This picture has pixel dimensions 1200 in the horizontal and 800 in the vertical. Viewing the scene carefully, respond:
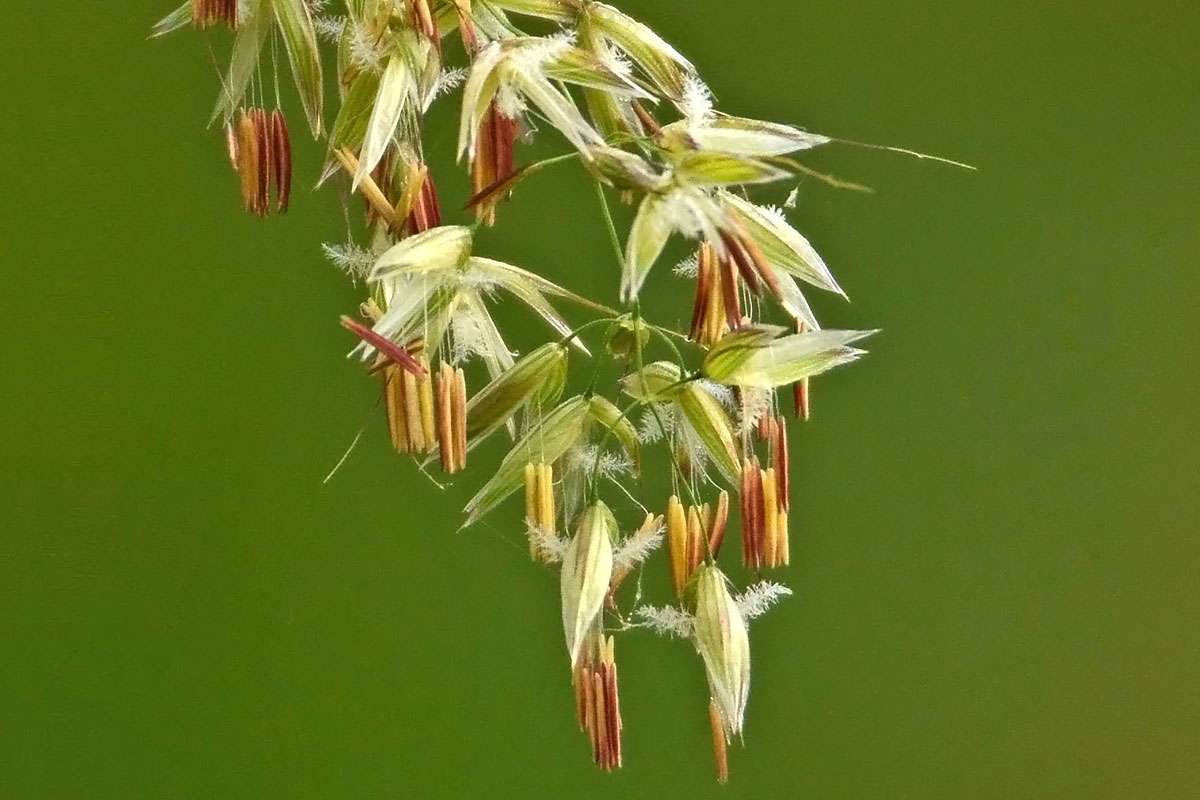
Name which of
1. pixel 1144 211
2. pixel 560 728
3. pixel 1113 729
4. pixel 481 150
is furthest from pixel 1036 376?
pixel 481 150

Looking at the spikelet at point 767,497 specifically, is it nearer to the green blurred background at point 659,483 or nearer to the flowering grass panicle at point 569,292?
the flowering grass panicle at point 569,292

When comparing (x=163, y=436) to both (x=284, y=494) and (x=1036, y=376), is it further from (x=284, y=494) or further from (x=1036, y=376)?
(x=1036, y=376)

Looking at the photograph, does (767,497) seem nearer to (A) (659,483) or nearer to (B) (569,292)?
(B) (569,292)

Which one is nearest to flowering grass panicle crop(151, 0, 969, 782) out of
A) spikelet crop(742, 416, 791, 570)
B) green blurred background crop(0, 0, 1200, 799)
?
spikelet crop(742, 416, 791, 570)

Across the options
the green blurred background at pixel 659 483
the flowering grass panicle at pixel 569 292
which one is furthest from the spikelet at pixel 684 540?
the green blurred background at pixel 659 483

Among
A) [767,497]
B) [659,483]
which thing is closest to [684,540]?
[767,497]

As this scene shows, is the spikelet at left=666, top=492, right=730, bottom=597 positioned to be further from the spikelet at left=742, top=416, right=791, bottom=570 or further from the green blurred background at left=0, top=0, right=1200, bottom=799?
the green blurred background at left=0, top=0, right=1200, bottom=799
